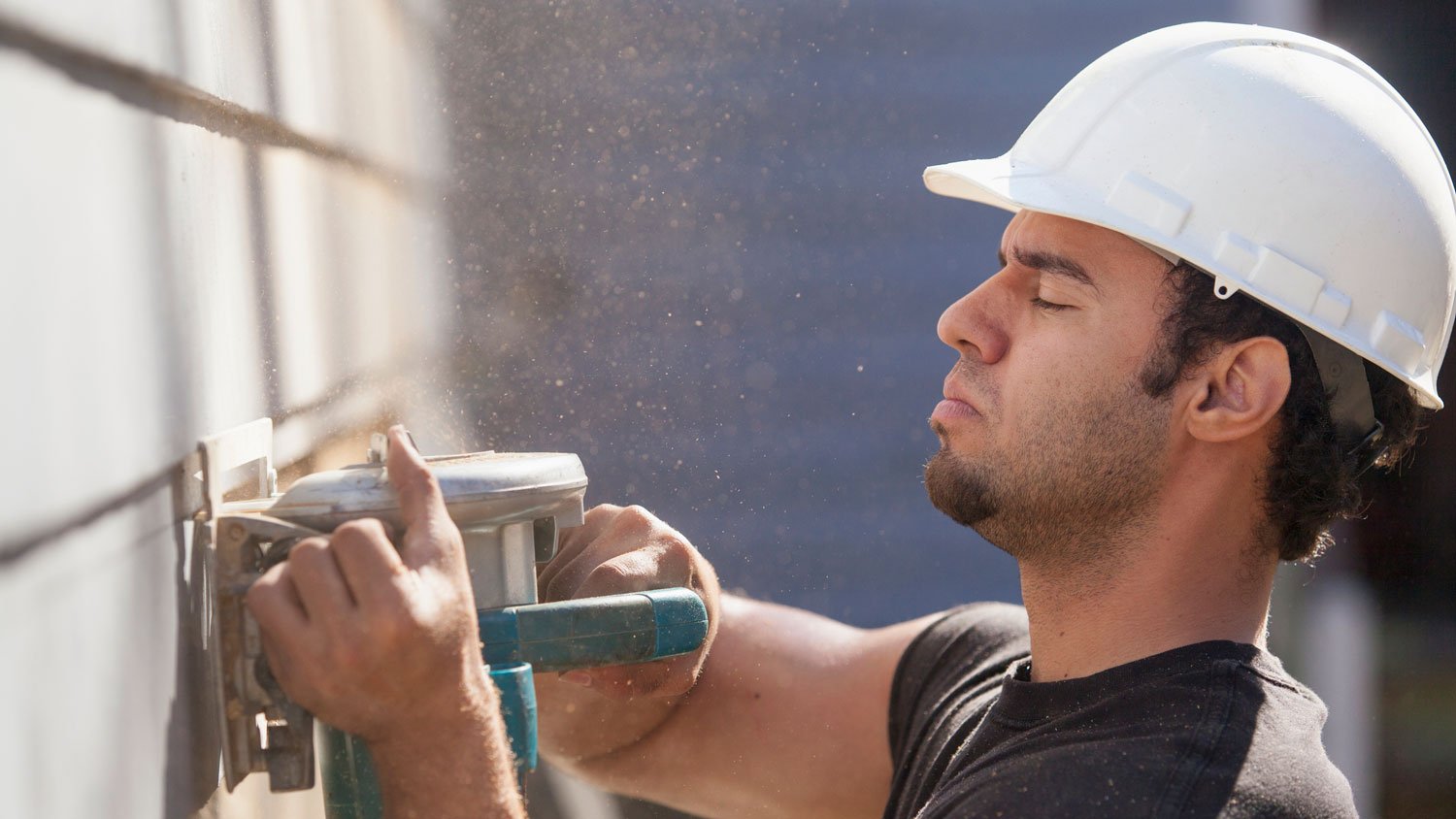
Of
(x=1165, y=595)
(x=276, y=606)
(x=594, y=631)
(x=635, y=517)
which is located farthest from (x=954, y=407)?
(x=276, y=606)

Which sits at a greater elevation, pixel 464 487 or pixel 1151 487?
pixel 464 487

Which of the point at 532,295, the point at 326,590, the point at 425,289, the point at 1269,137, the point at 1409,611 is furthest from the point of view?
the point at 1409,611

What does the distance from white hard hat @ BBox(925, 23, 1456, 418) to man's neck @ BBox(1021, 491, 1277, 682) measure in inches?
10.9

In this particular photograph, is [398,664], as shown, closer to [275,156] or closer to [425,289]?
[275,156]

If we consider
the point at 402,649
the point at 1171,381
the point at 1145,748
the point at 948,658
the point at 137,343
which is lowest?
the point at 948,658

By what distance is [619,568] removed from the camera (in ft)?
4.32

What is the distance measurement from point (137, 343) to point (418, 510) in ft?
0.73

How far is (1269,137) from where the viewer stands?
1.45 m

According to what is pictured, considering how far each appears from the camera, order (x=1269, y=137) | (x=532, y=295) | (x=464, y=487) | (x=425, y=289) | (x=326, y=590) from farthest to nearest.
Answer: (x=532, y=295)
(x=425, y=289)
(x=1269, y=137)
(x=464, y=487)
(x=326, y=590)

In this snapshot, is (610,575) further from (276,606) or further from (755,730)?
(755,730)

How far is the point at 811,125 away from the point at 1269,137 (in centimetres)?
150

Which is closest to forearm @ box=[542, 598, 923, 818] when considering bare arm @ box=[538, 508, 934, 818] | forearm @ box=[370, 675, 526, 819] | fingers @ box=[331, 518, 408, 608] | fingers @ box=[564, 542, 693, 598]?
bare arm @ box=[538, 508, 934, 818]

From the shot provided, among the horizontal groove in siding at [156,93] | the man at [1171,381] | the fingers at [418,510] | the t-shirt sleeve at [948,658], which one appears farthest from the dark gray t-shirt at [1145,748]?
the horizontal groove in siding at [156,93]

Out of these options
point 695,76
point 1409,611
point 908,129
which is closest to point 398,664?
point 695,76
